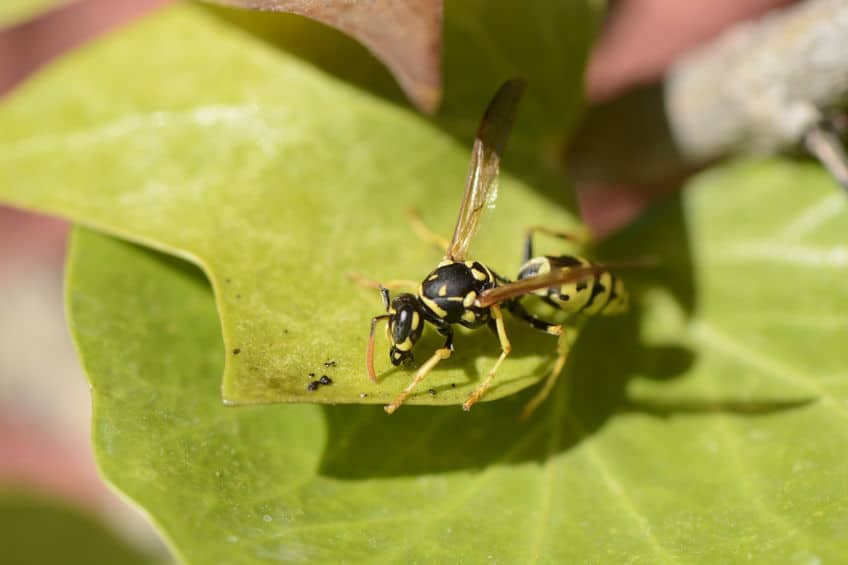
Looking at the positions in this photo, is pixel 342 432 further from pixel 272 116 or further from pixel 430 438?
pixel 272 116

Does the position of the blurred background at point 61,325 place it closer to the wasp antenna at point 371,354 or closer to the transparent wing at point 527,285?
the transparent wing at point 527,285

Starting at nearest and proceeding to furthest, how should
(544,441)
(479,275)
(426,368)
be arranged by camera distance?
(426,368) → (544,441) → (479,275)

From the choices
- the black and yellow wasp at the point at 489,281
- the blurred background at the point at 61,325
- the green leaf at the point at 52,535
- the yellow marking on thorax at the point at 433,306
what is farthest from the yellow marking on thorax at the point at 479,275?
the green leaf at the point at 52,535

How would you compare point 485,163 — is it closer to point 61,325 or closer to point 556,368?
point 556,368

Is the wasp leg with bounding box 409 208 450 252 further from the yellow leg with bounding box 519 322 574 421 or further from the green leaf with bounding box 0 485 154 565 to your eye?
the green leaf with bounding box 0 485 154 565

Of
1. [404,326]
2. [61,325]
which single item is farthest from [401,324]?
[61,325]

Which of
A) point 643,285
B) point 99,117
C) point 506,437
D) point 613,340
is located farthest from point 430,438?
point 99,117

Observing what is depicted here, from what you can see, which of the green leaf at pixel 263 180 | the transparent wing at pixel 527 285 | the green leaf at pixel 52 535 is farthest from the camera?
the green leaf at pixel 52 535
